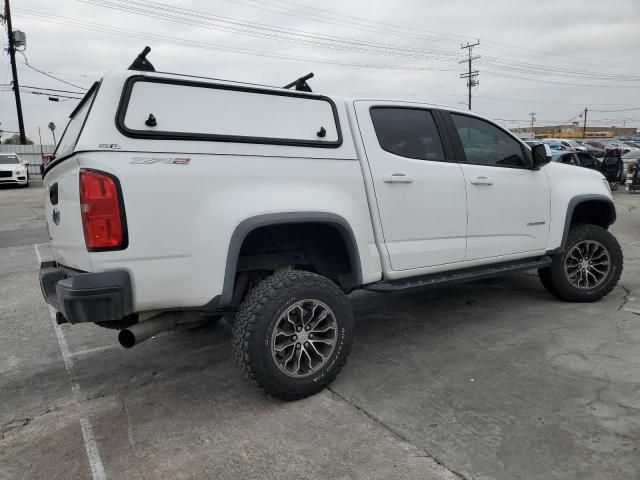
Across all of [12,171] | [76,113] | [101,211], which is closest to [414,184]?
[101,211]

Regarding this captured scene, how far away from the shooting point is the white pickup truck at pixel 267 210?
2666mm

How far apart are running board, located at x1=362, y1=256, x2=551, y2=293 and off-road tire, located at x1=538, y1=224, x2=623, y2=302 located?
28 centimetres

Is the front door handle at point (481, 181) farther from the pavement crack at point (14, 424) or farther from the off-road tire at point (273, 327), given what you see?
the pavement crack at point (14, 424)

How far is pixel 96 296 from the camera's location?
2580 millimetres

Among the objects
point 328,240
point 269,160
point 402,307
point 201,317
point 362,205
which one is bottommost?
point 402,307

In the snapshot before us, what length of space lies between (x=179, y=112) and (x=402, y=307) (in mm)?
3249

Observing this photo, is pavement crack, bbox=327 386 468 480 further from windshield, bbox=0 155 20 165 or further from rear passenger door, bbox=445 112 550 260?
windshield, bbox=0 155 20 165

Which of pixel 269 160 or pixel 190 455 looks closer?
pixel 190 455

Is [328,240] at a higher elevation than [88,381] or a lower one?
higher

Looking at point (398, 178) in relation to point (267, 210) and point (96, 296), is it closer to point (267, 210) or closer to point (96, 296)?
point (267, 210)

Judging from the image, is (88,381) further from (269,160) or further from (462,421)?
(462,421)

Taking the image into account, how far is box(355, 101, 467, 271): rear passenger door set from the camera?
362cm

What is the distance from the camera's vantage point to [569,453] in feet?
8.38

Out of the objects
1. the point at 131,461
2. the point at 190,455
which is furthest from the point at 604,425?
the point at 131,461
